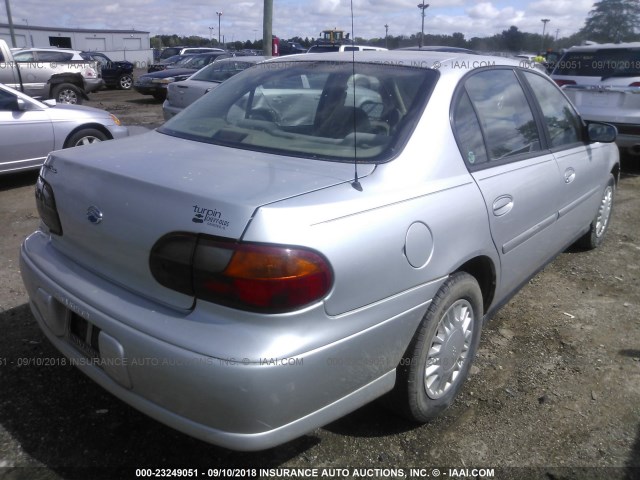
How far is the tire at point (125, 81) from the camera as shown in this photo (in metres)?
22.6

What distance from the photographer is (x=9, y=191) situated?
21.4 ft

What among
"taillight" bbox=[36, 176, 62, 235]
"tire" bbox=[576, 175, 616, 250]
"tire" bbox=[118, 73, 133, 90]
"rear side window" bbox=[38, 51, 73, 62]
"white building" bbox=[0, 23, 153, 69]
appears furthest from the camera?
"white building" bbox=[0, 23, 153, 69]

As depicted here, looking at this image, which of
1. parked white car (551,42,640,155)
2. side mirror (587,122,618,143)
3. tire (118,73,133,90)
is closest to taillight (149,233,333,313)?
side mirror (587,122,618,143)

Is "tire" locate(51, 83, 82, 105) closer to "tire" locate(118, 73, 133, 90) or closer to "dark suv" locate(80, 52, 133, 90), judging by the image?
"dark suv" locate(80, 52, 133, 90)

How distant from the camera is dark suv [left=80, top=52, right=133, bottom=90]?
72.3 feet

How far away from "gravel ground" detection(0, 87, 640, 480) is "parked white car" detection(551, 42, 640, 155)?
4.88m

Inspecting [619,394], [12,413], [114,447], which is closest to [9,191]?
[12,413]

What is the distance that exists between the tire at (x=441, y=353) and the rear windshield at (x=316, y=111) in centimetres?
69

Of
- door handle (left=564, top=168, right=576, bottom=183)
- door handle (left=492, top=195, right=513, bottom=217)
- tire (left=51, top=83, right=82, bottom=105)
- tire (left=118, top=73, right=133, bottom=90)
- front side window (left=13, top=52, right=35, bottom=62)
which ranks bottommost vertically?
tire (left=118, top=73, right=133, bottom=90)

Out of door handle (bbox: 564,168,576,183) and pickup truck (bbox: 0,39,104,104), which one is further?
pickup truck (bbox: 0,39,104,104)

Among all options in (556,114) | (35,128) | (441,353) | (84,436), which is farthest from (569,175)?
(35,128)

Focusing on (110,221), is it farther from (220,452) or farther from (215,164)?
(220,452)

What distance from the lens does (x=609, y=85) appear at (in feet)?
25.4

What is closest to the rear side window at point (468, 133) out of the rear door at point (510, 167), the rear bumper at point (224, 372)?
the rear door at point (510, 167)
